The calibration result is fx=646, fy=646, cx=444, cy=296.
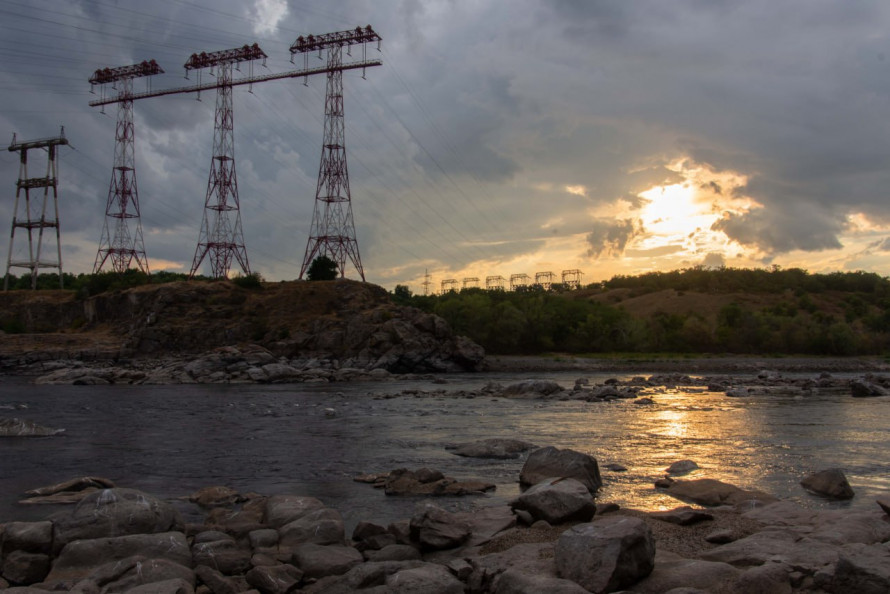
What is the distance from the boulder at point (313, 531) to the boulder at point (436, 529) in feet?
4.31

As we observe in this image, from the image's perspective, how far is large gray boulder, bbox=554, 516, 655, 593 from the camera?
7781mm

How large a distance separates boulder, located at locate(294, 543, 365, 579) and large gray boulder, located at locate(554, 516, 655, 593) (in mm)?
3012

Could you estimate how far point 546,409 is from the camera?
3300 centimetres

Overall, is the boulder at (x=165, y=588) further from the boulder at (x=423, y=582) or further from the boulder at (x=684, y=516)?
the boulder at (x=684, y=516)

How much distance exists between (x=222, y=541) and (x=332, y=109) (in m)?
68.4

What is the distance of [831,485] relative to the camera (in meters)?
13.7

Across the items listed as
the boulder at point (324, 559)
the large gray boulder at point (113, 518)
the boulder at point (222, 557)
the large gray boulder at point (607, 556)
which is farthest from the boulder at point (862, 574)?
the large gray boulder at point (113, 518)

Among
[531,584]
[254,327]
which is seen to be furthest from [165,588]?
[254,327]

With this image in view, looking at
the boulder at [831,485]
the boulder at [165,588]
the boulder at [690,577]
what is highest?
the boulder at [165,588]

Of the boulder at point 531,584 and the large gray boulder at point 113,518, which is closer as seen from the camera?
the boulder at point 531,584

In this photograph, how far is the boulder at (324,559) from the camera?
358 inches

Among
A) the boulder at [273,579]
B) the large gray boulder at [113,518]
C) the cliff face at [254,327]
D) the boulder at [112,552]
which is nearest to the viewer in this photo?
the boulder at [273,579]

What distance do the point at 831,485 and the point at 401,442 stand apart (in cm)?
1311

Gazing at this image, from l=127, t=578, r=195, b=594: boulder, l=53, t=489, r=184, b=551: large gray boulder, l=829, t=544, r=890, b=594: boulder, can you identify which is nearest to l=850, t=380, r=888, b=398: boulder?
l=829, t=544, r=890, b=594: boulder
